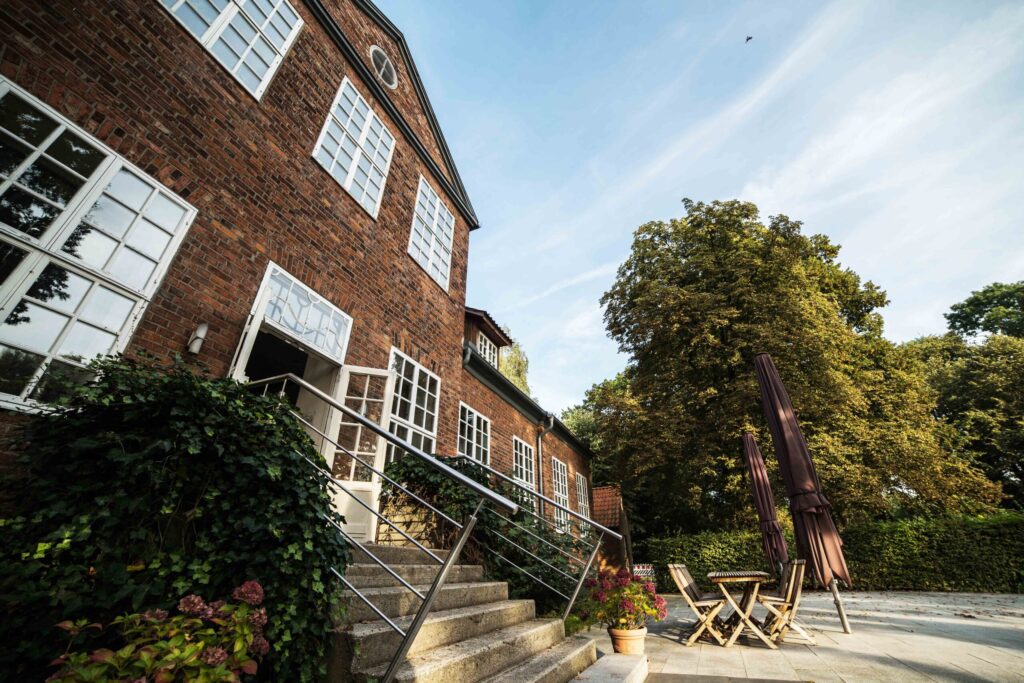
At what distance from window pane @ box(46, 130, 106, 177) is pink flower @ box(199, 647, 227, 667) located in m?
3.65

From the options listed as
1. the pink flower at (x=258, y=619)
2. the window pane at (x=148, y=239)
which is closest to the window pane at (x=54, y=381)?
the window pane at (x=148, y=239)

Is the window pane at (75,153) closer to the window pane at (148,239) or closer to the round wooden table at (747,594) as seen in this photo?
the window pane at (148,239)

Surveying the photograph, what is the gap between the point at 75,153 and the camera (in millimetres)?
3064

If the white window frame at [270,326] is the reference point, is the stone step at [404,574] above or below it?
below

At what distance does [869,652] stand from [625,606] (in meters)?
2.39

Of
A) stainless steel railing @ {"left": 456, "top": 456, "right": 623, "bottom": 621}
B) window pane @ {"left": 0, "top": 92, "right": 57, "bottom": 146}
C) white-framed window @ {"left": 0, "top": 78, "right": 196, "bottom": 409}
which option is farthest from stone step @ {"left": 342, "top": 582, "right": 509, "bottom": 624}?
window pane @ {"left": 0, "top": 92, "right": 57, "bottom": 146}

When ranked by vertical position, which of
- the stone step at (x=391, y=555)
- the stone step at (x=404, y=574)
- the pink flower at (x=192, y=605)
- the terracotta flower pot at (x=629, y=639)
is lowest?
the terracotta flower pot at (x=629, y=639)

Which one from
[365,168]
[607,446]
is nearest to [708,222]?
[607,446]

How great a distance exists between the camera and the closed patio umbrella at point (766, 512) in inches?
241

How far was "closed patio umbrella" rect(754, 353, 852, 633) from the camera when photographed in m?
5.02

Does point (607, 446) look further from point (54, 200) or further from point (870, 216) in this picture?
point (54, 200)

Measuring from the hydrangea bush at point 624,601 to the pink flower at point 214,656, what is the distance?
147 inches

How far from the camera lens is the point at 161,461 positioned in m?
1.93

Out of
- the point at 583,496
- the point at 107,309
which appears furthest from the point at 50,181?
the point at 583,496
